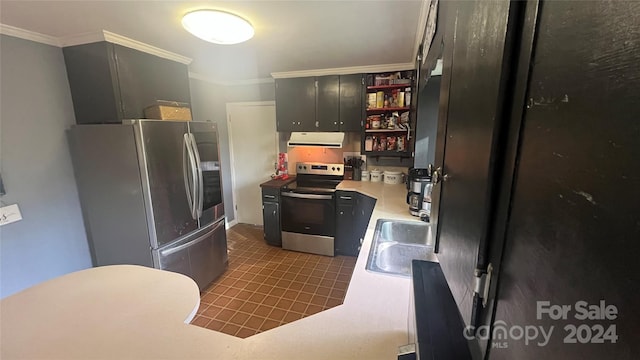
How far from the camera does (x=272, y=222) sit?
351 cm

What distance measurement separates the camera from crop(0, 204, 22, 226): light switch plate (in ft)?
6.20

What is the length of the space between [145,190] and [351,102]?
7.70ft

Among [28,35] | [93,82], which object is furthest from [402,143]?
[28,35]

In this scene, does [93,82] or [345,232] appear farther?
[345,232]

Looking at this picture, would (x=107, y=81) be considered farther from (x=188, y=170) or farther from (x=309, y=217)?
(x=309, y=217)

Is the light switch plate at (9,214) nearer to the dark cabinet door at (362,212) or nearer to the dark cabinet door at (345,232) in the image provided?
the dark cabinet door at (345,232)

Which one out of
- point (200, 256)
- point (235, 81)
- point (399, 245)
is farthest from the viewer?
point (235, 81)

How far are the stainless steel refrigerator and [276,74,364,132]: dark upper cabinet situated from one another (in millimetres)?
1229

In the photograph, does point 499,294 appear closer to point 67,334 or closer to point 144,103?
point 67,334

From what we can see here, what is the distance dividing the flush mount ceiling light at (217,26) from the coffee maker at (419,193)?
5.39 ft

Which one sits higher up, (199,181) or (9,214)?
(199,181)

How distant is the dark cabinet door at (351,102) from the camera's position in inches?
126

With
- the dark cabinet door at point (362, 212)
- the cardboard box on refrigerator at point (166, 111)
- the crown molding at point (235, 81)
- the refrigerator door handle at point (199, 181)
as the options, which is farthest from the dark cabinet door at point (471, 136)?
the crown molding at point (235, 81)

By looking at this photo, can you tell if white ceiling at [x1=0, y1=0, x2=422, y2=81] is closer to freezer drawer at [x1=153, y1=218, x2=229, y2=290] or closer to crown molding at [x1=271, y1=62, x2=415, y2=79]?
crown molding at [x1=271, y1=62, x2=415, y2=79]
